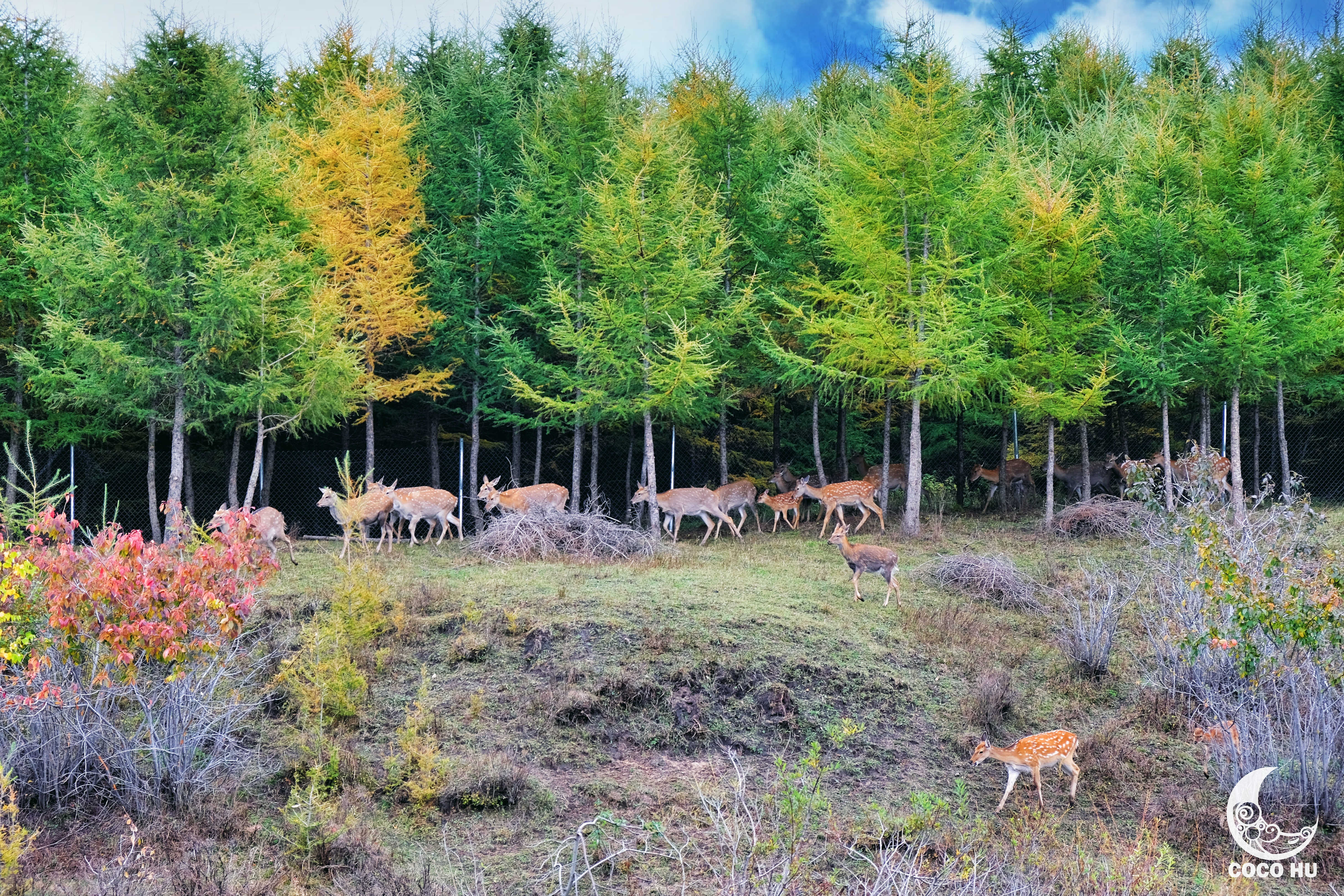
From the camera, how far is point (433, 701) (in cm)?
889

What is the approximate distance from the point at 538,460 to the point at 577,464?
1.72 metres

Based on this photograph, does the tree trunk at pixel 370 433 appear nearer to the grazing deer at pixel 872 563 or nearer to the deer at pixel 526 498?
the deer at pixel 526 498

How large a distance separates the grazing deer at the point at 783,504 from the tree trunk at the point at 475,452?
214 inches

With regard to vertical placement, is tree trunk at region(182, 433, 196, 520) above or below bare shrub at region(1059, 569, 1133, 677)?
above

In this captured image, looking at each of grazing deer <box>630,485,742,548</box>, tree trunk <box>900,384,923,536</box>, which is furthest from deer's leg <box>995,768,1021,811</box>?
grazing deer <box>630,485,742,548</box>

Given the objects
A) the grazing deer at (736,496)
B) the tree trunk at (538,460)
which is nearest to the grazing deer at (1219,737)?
the grazing deer at (736,496)

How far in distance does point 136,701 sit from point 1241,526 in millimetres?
9440

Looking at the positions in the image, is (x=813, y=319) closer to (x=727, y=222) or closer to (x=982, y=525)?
(x=727, y=222)

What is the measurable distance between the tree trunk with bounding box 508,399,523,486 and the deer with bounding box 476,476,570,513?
0.68 m

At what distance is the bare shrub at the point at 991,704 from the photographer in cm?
897

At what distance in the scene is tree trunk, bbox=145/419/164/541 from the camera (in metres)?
16.2

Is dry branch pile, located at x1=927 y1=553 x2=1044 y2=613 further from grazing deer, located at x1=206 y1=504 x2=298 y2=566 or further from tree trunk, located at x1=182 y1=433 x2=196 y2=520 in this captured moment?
tree trunk, located at x1=182 y1=433 x2=196 y2=520

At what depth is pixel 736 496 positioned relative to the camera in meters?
19.3

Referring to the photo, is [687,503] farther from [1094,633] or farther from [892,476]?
[1094,633]
